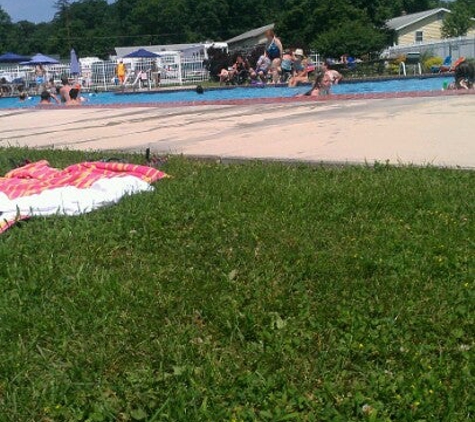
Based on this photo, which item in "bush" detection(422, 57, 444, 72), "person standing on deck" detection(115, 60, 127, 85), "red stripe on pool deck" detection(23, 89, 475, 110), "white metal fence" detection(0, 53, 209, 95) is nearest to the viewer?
"red stripe on pool deck" detection(23, 89, 475, 110)

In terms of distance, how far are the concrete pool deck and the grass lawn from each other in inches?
68.8

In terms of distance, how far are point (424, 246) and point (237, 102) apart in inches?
502

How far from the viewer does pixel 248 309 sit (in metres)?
2.99

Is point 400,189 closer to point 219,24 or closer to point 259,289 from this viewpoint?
point 259,289

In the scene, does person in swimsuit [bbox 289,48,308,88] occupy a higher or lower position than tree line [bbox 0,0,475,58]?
lower

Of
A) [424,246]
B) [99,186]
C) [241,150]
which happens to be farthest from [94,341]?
[241,150]

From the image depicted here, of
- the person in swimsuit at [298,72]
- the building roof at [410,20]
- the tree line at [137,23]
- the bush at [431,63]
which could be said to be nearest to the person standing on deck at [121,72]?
the person in swimsuit at [298,72]

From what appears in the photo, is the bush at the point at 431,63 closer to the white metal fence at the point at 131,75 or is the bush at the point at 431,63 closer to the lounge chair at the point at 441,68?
the lounge chair at the point at 441,68

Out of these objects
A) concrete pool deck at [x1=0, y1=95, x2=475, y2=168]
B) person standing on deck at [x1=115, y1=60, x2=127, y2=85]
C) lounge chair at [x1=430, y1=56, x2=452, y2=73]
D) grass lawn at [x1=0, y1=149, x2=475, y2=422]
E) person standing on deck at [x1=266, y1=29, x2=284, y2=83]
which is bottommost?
grass lawn at [x1=0, y1=149, x2=475, y2=422]

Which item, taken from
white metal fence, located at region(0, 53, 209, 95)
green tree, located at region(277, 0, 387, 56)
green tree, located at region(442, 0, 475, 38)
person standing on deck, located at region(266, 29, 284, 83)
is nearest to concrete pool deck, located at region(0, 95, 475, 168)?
person standing on deck, located at region(266, 29, 284, 83)

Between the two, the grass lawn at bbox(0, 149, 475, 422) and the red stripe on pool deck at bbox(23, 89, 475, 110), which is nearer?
the grass lawn at bbox(0, 149, 475, 422)

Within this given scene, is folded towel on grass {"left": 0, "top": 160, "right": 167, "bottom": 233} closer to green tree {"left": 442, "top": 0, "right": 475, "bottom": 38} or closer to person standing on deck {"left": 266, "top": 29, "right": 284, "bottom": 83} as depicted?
person standing on deck {"left": 266, "top": 29, "right": 284, "bottom": 83}

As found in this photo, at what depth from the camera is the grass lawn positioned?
2.37m

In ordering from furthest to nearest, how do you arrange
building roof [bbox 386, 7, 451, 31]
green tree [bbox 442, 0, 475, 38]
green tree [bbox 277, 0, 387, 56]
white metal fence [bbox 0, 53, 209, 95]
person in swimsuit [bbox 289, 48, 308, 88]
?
building roof [bbox 386, 7, 451, 31]
green tree [bbox 442, 0, 475, 38]
white metal fence [bbox 0, 53, 209, 95]
green tree [bbox 277, 0, 387, 56]
person in swimsuit [bbox 289, 48, 308, 88]
